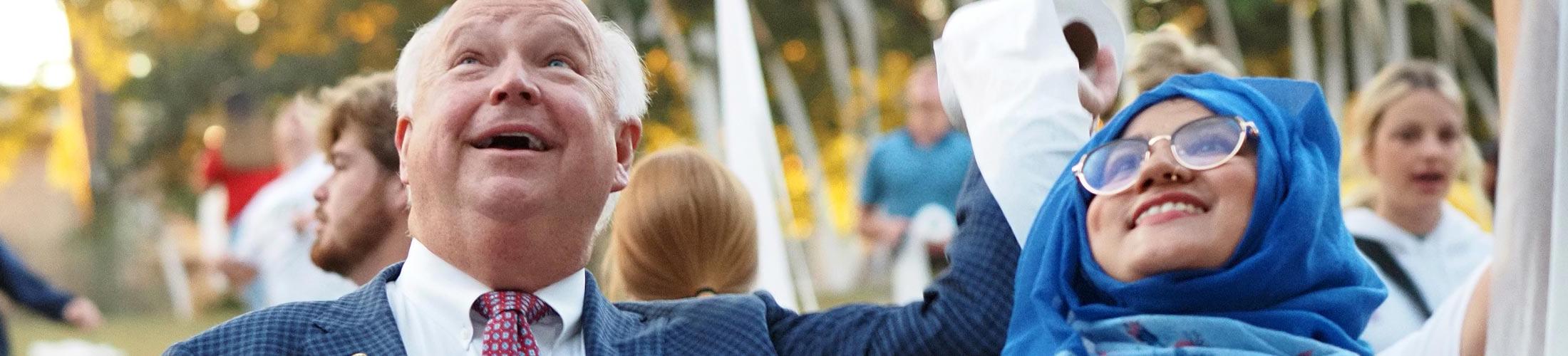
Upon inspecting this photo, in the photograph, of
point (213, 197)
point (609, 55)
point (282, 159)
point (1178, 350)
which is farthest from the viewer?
point (213, 197)

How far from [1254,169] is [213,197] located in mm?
7999

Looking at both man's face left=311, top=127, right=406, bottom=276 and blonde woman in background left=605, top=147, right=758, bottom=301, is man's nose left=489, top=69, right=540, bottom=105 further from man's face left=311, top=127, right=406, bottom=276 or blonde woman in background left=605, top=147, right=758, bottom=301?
man's face left=311, top=127, right=406, bottom=276

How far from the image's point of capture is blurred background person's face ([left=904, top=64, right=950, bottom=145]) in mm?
7926

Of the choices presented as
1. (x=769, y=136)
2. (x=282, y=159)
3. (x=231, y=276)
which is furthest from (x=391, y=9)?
(x=769, y=136)

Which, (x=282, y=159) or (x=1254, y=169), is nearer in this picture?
(x=1254, y=169)

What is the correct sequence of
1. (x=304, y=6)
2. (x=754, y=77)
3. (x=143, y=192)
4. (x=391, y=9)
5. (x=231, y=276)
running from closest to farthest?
(x=754, y=77) < (x=231, y=276) < (x=391, y=9) < (x=304, y=6) < (x=143, y=192)

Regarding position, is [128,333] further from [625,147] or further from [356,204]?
[625,147]

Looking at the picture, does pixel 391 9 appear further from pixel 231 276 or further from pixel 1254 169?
pixel 1254 169

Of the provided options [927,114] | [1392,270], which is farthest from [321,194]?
[927,114]

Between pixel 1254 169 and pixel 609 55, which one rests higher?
pixel 609 55

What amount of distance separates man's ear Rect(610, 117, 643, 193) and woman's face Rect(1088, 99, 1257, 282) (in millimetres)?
717

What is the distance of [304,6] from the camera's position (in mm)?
19078

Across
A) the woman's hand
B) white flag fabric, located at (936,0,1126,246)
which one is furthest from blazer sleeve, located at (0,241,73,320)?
white flag fabric, located at (936,0,1126,246)

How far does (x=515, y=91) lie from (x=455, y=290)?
0.29 metres
